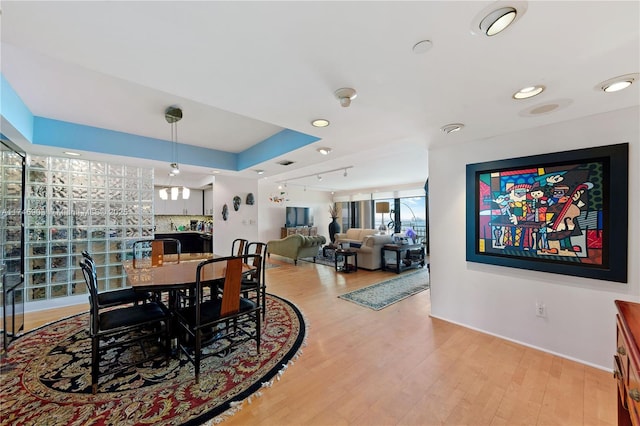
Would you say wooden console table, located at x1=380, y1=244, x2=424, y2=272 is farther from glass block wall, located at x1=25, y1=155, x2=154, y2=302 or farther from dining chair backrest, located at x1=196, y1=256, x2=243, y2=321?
glass block wall, located at x1=25, y1=155, x2=154, y2=302

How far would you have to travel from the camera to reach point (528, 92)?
1750 millimetres

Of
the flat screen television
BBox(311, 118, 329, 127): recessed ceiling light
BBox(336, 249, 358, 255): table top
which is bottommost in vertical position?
BBox(336, 249, 358, 255): table top

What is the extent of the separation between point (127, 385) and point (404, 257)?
5463 millimetres

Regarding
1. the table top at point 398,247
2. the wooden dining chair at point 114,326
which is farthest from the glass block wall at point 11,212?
the table top at point 398,247

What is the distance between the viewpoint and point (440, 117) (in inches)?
86.4

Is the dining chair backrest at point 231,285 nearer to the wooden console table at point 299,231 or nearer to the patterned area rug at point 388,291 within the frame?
the patterned area rug at point 388,291

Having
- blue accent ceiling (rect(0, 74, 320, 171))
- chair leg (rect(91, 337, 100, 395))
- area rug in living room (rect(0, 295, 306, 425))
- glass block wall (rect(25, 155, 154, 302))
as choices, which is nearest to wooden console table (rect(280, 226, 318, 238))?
blue accent ceiling (rect(0, 74, 320, 171))

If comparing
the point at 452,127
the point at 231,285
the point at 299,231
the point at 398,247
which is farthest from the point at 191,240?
the point at 452,127

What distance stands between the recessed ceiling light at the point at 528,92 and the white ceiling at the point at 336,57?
0.05 meters

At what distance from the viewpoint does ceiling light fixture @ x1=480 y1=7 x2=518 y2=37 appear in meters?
1.05

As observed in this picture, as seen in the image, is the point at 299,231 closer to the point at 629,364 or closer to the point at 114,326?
the point at 114,326

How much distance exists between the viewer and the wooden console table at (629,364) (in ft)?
2.79

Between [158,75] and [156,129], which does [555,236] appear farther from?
[156,129]

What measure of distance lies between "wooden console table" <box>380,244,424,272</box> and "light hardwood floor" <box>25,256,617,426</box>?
250cm
